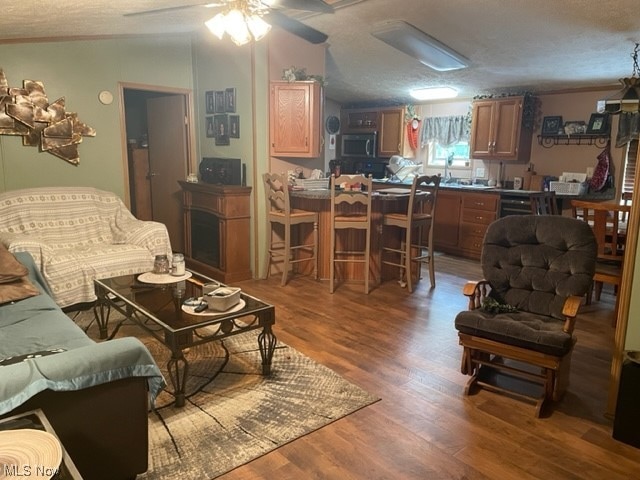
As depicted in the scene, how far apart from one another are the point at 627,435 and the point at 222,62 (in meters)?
4.48

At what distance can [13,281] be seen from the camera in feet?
8.74

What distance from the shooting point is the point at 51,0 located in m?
2.92

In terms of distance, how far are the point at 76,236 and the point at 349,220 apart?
7.72ft

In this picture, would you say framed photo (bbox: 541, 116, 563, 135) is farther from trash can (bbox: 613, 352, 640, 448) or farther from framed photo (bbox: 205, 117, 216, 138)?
trash can (bbox: 613, 352, 640, 448)

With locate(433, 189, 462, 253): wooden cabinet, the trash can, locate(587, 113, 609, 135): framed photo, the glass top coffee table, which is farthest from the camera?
locate(433, 189, 462, 253): wooden cabinet

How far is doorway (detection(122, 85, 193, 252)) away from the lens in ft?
17.5

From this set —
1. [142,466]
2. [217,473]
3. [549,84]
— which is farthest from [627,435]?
[549,84]

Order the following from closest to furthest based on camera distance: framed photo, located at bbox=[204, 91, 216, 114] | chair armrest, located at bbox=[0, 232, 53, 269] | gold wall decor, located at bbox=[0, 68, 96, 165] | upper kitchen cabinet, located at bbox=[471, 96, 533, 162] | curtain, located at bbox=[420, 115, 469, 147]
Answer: chair armrest, located at bbox=[0, 232, 53, 269] < gold wall decor, located at bbox=[0, 68, 96, 165] < framed photo, located at bbox=[204, 91, 216, 114] < upper kitchen cabinet, located at bbox=[471, 96, 533, 162] < curtain, located at bbox=[420, 115, 469, 147]

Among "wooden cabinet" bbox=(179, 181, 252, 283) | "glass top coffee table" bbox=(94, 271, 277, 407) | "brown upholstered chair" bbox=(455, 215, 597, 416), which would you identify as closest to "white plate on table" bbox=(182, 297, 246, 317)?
"glass top coffee table" bbox=(94, 271, 277, 407)

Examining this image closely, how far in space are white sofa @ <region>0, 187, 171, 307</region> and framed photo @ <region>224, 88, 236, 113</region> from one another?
4.65 ft

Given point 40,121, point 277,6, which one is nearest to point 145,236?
point 40,121

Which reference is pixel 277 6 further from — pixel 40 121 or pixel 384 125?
pixel 384 125

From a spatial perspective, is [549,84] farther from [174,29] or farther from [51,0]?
[51,0]

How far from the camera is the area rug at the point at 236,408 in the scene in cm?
203
